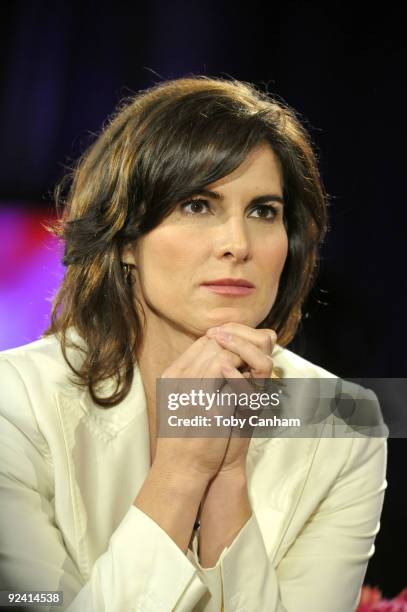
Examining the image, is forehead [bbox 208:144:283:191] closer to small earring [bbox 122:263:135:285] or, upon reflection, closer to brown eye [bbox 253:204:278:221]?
brown eye [bbox 253:204:278:221]

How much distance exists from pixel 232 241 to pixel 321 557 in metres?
0.66

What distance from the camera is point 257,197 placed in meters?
1.72

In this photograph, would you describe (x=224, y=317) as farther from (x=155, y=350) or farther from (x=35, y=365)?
(x=35, y=365)

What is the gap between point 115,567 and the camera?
141 centimetres

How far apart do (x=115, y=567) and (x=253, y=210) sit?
0.79 metres

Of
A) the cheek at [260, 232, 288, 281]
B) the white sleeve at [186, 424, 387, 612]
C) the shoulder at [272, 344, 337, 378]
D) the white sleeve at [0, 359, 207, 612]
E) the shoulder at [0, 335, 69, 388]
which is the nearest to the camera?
the white sleeve at [0, 359, 207, 612]

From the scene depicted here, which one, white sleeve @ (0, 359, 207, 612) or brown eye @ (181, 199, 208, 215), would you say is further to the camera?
brown eye @ (181, 199, 208, 215)

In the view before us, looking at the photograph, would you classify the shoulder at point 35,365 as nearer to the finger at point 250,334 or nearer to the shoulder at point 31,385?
the shoulder at point 31,385

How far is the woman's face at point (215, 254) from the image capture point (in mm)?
1651

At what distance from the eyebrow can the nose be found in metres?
0.06

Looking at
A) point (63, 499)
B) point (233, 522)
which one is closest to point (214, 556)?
point (233, 522)

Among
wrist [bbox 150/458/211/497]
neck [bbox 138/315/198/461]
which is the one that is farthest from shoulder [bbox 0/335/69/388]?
wrist [bbox 150/458/211/497]

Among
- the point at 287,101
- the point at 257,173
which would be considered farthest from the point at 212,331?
the point at 287,101

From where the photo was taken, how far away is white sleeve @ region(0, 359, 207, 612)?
4.61 feet
